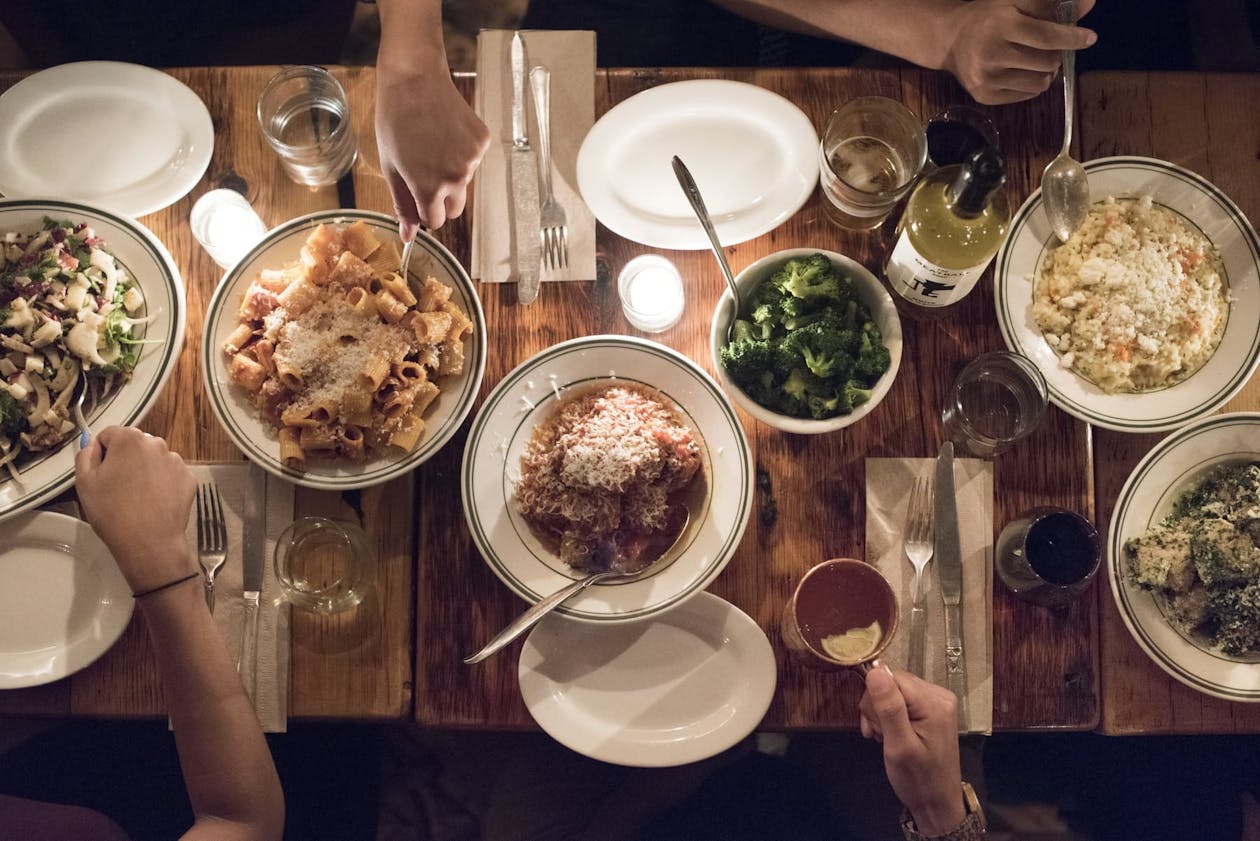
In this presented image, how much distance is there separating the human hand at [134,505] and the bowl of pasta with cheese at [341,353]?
0.15 metres

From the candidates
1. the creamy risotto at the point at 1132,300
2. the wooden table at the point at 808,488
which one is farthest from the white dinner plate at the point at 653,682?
the creamy risotto at the point at 1132,300

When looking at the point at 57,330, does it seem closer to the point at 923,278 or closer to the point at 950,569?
the point at 923,278

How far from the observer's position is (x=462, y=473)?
149 cm

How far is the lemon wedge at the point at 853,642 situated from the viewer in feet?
4.85

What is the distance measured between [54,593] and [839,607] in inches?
58.2

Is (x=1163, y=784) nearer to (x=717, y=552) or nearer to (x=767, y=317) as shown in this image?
(x=717, y=552)

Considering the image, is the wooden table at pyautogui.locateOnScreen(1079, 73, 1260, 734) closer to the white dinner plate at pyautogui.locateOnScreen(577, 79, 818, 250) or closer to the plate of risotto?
the plate of risotto

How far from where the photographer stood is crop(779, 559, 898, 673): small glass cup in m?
1.47

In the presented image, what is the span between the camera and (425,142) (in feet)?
4.95

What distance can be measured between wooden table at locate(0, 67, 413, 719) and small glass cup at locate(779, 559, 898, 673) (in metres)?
0.75

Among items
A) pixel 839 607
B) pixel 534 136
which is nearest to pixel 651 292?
pixel 534 136

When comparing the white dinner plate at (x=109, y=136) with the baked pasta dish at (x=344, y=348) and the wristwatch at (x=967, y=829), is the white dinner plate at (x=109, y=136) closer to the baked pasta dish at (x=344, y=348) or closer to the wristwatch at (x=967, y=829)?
the baked pasta dish at (x=344, y=348)

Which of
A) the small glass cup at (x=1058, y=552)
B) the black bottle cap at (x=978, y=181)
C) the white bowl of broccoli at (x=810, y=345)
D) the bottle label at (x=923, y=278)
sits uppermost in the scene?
the black bottle cap at (x=978, y=181)

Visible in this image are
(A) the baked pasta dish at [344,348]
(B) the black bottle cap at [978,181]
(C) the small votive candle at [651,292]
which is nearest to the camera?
(B) the black bottle cap at [978,181]
